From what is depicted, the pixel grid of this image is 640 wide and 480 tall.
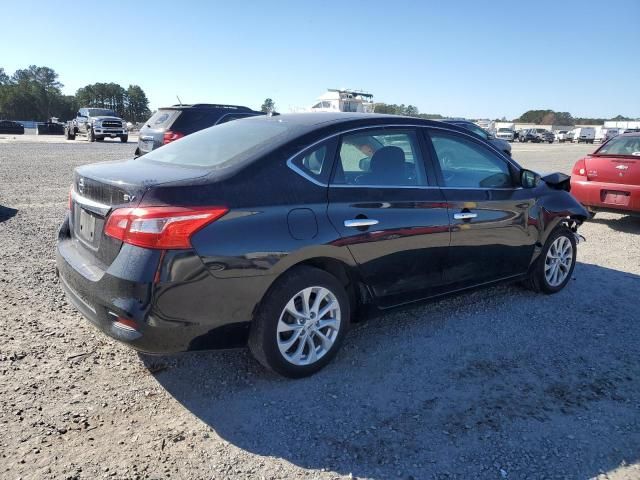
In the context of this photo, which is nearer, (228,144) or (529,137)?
(228,144)

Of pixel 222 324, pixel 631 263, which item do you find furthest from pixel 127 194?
pixel 631 263

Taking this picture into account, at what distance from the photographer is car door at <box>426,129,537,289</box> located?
4.08 metres

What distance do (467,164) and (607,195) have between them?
497 cm

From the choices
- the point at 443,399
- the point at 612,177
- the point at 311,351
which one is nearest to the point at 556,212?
the point at 443,399

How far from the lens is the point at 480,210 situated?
4246 mm

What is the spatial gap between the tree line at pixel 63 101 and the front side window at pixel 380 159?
97.0 metres

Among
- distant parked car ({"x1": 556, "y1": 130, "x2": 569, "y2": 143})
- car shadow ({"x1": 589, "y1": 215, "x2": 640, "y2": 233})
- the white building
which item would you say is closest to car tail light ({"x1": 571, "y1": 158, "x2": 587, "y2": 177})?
car shadow ({"x1": 589, "y1": 215, "x2": 640, "y2": 233})

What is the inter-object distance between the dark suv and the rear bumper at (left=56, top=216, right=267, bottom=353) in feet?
27.7

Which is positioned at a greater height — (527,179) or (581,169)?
(581,169)

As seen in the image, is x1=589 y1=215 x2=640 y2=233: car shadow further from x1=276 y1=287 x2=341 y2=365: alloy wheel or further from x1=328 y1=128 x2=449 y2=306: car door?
x1=276 y1=287 x2=341 y2=365: alloy wheel

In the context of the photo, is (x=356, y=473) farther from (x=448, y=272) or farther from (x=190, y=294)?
(x=448, y=272)

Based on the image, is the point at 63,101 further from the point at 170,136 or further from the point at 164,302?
the point at 164,302

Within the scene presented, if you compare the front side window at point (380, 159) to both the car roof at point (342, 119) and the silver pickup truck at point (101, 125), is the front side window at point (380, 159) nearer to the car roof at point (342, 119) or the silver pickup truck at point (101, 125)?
the car roof at point (342, 119)

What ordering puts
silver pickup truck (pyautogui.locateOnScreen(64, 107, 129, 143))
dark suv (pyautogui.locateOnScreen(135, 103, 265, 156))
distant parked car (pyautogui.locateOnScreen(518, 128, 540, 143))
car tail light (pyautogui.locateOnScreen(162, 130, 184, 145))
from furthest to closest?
distant parked car (pyautogui.locateOnScreen(518, 128, 540, 143)), silver pickup truck (pyautogui.locateOnScreen(64, 107, 129, 143)), dark suv (pyautogui.locateOnScreen(135, 103, 265, 156)), car tail light (pyautogui.locateOnScreen(162, 130, 184, 145))
